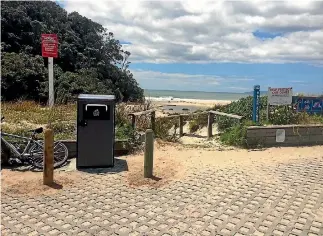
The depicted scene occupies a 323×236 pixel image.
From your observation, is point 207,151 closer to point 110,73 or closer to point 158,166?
point 158,166

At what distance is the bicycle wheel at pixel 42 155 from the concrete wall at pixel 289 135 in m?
4.50

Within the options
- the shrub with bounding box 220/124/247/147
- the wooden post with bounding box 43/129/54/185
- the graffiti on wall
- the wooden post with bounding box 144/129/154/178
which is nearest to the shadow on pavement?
the wooden post with bounding box 144/129/154/178

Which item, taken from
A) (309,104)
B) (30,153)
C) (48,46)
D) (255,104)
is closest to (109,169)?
(30,153)

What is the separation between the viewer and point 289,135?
8.96 m

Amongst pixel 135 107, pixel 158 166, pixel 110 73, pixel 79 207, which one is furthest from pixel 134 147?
pixel 110 73

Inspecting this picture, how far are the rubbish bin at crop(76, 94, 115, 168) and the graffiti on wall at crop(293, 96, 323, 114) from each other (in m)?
6.64

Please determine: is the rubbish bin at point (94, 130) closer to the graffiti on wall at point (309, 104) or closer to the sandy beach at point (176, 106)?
the sandy beach at point (176, 106)

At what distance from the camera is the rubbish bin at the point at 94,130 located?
646 cm

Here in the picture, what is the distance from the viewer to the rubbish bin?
21.2 ft

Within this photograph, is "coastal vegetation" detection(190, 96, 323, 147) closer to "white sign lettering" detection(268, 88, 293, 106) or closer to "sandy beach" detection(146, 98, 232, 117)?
"white sign lettering" detection(268, 88, 293, 106)

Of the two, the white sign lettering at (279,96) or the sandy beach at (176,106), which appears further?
the sandy beach at (176,106)

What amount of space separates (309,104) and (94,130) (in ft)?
24.5

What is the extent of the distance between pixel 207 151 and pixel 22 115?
5.81 m

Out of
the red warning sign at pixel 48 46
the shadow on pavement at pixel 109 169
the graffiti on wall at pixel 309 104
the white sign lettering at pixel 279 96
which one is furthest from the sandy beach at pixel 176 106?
the red warning sign at pixel 48 46
